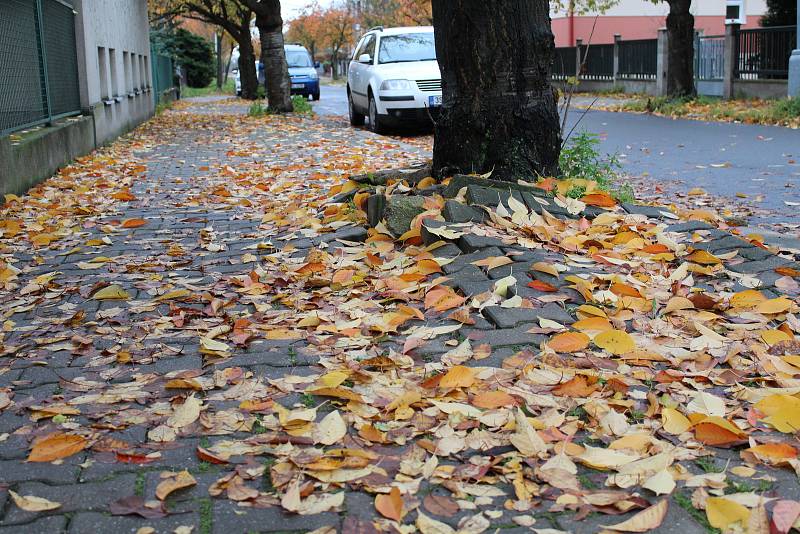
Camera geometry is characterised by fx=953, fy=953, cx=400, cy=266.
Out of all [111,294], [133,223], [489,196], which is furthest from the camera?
[133,223]

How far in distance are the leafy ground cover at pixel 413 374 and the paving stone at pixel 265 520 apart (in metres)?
0.01

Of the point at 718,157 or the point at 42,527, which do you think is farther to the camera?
the point at 718,157

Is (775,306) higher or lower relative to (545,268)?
lower

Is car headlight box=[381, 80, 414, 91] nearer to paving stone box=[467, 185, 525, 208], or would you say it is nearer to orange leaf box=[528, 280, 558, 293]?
paving stone box=[467, 185, 525, 208]

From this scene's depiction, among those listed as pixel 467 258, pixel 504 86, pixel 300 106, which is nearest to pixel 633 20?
pixel 300 106

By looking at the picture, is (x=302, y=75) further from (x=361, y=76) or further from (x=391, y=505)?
(x=391, y=505)

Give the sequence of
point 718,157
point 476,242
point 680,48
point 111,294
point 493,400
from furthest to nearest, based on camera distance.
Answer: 1. point 680,48
2. point 718,157
3. point 476,242
4. point 111,294
5. point 493,400

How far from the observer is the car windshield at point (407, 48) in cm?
1667

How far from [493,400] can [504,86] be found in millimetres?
3891

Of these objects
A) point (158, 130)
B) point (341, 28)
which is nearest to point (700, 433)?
point (158, 130)

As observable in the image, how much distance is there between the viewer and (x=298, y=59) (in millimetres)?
36656

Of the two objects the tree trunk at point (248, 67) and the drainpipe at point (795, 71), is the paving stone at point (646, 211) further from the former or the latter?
the tree trunk at point (248, 67)

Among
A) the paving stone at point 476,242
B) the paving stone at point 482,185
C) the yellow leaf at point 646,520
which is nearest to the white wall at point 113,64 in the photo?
the paving stone at point 482,185

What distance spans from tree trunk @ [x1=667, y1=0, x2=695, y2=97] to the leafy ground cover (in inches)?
693
